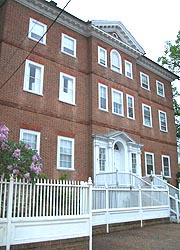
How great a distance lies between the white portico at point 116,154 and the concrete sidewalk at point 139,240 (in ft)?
15.8

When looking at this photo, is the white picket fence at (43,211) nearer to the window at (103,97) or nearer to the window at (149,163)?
the window at (103,97)


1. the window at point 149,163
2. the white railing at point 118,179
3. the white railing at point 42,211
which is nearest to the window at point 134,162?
the window at point 149,163

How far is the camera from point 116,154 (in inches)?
723

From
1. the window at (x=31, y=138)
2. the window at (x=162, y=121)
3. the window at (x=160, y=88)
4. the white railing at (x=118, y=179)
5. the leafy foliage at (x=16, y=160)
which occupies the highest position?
the window at (x=160, y=88)

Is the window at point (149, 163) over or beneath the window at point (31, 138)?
beneath

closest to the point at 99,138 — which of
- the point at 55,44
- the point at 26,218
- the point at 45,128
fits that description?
the point at 45,128

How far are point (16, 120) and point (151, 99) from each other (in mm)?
13767

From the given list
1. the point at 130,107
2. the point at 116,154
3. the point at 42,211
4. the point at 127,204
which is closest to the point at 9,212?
the point at 42,211

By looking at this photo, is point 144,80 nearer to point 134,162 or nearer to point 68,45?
point 134,162

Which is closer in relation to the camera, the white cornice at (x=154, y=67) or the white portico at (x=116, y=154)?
the white portico at (x=116, y=154)

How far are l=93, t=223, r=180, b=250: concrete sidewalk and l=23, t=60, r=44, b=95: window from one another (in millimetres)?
8468

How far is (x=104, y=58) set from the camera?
19.2 meters

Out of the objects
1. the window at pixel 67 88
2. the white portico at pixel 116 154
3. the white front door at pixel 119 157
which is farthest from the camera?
the white front door at pixel 119 157

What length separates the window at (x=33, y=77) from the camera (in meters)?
14.6
